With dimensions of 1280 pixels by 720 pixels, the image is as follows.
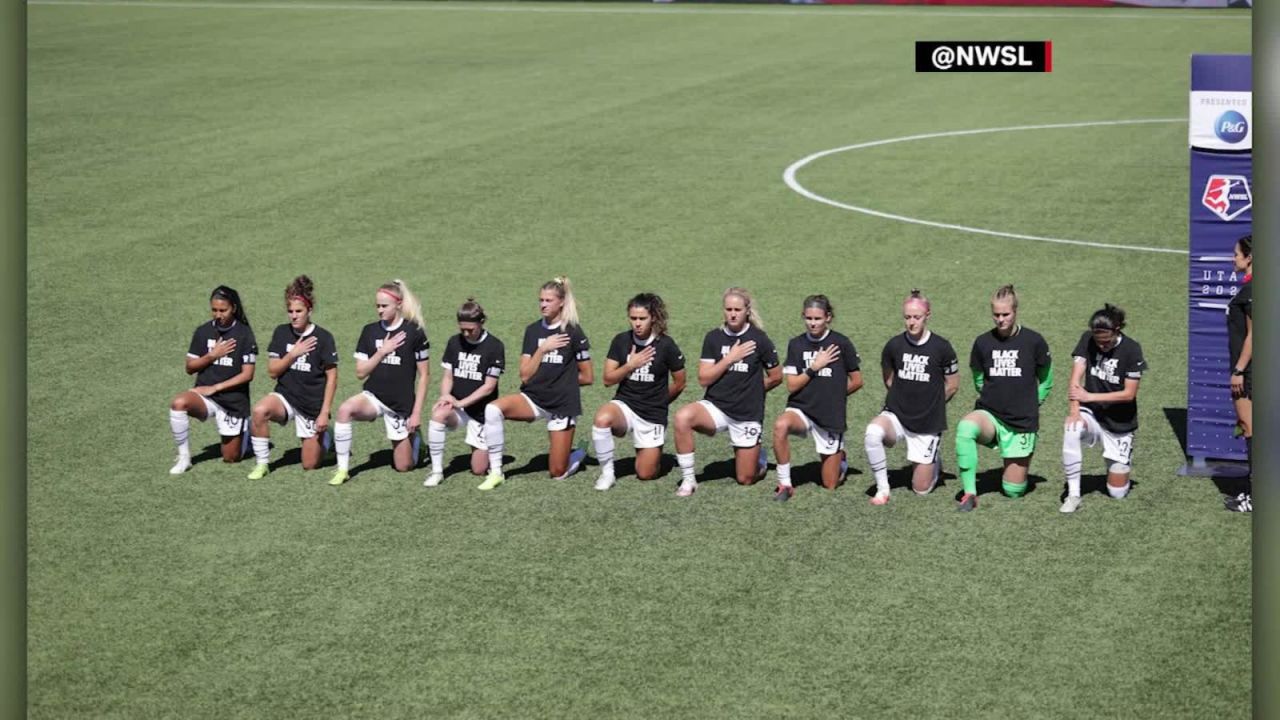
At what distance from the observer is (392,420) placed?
50.4 ft

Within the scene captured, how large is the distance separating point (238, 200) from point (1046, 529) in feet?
56.3

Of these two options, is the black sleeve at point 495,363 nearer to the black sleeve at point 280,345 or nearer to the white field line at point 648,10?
the black sleeve at point 280,345

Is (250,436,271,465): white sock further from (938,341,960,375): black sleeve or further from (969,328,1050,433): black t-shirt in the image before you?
(969,328,1050,433): black t-shirt

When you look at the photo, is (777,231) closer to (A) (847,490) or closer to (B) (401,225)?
(B) (401,225)

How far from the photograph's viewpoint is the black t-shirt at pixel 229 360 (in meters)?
15.5

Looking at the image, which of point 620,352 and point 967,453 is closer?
point 967,453

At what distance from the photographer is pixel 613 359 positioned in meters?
15.0

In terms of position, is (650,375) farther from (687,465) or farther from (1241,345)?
(1241,345)

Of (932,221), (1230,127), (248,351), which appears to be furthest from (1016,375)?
(932,221)

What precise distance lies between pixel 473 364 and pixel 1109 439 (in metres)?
5.31

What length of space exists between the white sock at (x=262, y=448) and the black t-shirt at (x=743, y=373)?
12.6ft

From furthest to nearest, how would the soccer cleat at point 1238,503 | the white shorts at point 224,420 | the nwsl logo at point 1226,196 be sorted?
the white shorts at point 224,420 → the nwsl logo at point 1226,196 → the soccer cleat at point 1238,503

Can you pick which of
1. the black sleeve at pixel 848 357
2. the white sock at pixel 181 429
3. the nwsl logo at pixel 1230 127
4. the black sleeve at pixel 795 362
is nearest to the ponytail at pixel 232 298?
the white sock at pixel 181 429

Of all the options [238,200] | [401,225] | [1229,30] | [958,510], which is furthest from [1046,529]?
[1229,30]
